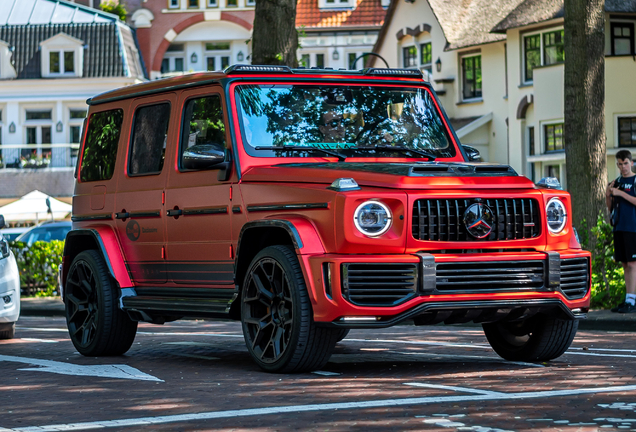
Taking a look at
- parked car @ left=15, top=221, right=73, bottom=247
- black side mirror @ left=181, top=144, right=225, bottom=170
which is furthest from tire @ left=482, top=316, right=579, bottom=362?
parked car @ left=15, top=221, right=73, bottom=247

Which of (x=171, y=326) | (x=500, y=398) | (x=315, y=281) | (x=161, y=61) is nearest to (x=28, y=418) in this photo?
(x=315, y=281)

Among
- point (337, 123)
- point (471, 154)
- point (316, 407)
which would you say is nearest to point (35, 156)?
point (471, 154)

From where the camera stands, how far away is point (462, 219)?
8180 millimetres

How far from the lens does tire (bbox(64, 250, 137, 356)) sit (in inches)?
407

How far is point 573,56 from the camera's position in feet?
55.1

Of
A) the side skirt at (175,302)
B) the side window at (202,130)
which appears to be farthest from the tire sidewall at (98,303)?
the side window at (202,130)

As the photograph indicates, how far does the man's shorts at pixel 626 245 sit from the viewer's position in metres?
14.5

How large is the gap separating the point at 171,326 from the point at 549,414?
9.86 metres

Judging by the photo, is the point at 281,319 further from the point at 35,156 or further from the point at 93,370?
the point at 35,156

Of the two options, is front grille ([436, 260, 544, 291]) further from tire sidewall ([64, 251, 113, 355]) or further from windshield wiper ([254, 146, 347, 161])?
tire sidewall ([64, 251, 113, 355])

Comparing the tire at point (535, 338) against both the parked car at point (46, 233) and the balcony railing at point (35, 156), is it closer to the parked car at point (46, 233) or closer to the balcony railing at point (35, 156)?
the parked car at point (46, 233)

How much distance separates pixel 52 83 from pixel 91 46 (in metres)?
2.39

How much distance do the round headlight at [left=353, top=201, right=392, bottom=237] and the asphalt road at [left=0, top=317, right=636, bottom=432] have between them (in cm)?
100

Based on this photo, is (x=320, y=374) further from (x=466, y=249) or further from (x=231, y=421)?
(x=231, y=421)
